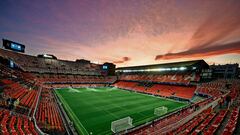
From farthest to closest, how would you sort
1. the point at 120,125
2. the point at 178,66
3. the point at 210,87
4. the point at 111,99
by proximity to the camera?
the point at 178,66 → the point at 111,99 → the point at 210,87 → the point at 120,125

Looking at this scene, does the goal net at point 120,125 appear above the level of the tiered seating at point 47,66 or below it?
below

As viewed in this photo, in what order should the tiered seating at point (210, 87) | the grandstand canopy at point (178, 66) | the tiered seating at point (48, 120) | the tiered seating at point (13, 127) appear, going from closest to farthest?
the tiered seating at point (13, 127) < the tiered seating at point (48, 120) < the tiered seating at point (210, 87) < the grandstand canopy at point (178, 66)

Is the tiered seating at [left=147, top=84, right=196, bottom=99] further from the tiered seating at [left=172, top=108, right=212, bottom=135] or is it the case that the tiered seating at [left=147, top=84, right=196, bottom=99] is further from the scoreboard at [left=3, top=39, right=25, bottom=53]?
the scoreboard at [left=3, top=39, right=25, bottom=53]

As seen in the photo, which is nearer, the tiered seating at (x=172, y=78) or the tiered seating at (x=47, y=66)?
the tiered seating at (x=172, y=78)

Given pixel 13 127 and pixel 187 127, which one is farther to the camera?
pixel 13 127

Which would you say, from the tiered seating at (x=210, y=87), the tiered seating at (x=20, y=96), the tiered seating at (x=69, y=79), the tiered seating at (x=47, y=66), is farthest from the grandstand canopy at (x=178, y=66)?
the tiered seating at (x=20, y=96)

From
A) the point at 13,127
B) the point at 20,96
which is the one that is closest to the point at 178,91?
the point at 13,127

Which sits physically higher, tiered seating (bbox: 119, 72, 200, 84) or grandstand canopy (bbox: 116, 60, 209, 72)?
grandstand canopy (bbox: 116, 60, 209, 72)

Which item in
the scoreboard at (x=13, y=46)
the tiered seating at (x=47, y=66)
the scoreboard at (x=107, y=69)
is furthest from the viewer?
the scoreboard at (x=107, y=69)

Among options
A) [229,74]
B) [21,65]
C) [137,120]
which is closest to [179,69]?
[229,74]

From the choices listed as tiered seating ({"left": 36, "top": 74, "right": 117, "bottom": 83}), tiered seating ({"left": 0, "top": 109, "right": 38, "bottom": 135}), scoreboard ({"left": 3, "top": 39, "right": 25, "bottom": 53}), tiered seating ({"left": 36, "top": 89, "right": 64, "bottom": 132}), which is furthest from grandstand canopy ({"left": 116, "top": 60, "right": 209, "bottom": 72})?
scoreboard ({"left": 3, "top": 39, "right": 25, "bottom": 53})

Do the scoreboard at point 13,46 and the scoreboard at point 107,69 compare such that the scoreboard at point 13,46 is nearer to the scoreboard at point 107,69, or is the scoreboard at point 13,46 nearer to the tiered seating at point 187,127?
the scoreboard at point 107,69

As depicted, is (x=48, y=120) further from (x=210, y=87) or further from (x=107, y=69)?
(x=107, y=69)

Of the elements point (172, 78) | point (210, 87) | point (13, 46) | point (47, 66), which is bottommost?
point (210, 87)
